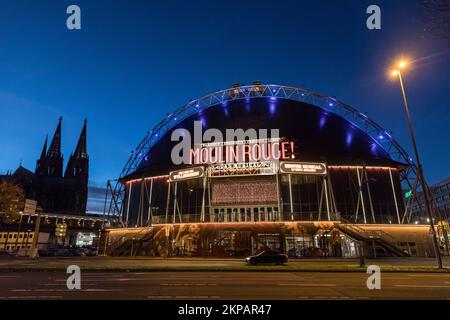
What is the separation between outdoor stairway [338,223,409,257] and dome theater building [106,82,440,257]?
0.14 metres

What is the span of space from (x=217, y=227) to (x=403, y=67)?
2934 centimetres

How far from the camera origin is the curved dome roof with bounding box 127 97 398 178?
47.8m

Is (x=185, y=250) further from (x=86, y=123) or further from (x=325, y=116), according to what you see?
(x=86, y=123)

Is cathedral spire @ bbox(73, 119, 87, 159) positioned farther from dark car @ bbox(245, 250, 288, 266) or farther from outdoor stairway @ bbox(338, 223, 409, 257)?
dark car @ bbox(245, 250, 288, 266)

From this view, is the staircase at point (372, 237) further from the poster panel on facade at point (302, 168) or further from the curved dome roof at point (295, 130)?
the curved dome roof at point (295, 130)

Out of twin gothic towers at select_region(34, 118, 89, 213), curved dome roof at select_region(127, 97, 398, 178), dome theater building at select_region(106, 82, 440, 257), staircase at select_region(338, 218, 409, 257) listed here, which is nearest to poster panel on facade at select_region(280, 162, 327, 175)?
dome theater building at select_region(106, 82, 440, 257)

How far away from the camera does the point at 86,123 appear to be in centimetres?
17138

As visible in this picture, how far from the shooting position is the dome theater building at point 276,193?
3803 cm

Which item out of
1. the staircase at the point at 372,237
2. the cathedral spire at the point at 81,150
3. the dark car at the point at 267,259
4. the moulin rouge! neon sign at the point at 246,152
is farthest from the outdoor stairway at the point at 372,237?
the cathedral spire at the point at 81,150

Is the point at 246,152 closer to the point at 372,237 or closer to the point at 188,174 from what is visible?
the point at 188,174

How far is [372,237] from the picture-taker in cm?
3831

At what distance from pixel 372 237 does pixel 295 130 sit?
2333 cm

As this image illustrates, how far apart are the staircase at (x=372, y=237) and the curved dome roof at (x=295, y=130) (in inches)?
459

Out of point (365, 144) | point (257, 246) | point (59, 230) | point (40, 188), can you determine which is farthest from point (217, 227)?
point (40, 188)
